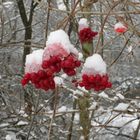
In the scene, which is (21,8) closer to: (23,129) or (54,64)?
(23,129)

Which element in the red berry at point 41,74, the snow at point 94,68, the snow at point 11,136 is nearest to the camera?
the red berry at point 41,74

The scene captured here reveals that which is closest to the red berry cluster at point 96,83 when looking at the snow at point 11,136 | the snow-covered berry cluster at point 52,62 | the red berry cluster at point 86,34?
the snow-covered berry cluster at point 52,62

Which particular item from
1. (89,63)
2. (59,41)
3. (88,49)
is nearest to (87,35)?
(89,63)

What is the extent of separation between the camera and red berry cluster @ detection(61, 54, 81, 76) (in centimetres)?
157

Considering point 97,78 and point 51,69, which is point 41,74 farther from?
point 97,78

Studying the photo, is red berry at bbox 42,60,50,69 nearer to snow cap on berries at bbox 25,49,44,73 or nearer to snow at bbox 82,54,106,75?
snow cap on berries at bbox 25,49,44,73

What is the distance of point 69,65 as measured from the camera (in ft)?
5.15

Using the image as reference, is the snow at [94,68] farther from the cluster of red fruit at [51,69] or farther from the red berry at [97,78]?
the cluster of red fruit at [51,69]

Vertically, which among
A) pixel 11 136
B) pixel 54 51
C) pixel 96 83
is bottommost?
pixel 11 136

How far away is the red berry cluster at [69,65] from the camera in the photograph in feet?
5.14

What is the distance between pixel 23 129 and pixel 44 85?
2769mm

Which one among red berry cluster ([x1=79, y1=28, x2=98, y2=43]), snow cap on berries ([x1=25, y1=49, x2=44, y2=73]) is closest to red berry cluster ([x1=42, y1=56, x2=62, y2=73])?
snow cap on berries ([x1=25, y1=49, x2=44, y2=73])

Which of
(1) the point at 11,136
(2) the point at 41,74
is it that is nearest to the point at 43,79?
(2) the point at 41,74

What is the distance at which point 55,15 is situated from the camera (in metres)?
9.47
